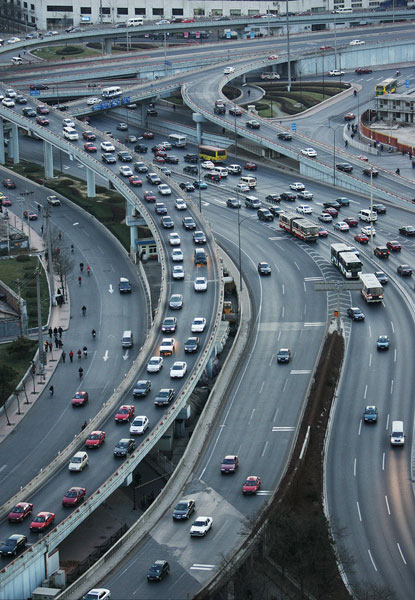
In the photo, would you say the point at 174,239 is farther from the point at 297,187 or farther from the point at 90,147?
the point at 90,147

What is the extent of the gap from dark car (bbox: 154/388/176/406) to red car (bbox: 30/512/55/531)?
21153 millimetres

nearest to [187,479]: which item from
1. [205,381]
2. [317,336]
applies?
[205,381]

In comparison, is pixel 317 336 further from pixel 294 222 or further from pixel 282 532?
pixel 282 532

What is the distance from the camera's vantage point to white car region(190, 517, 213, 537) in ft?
308

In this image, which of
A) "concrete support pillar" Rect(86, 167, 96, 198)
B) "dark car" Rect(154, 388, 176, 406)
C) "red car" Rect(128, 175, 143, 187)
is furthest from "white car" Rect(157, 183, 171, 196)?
"dark car" Rect(154, 388, 176, 406)

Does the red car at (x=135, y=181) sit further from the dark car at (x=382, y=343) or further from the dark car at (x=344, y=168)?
the dark car at (x=382, y=343)

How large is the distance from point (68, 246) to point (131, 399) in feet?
183

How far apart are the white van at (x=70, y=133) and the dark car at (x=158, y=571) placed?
112 meters

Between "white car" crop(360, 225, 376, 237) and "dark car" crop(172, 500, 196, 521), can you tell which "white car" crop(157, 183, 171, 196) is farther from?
"dark car" crop(172, 500, 196, 521)

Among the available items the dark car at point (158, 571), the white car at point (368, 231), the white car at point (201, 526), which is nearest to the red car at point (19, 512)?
the dark car at point (158, 571)

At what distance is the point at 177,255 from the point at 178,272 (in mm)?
5362

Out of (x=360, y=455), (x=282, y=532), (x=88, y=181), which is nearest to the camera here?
(x=282, y=532)

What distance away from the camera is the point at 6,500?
4080 inches

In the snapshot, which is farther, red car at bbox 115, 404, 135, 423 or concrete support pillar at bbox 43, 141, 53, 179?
concrete support pillar at bbox 43, 141, 53, 179
